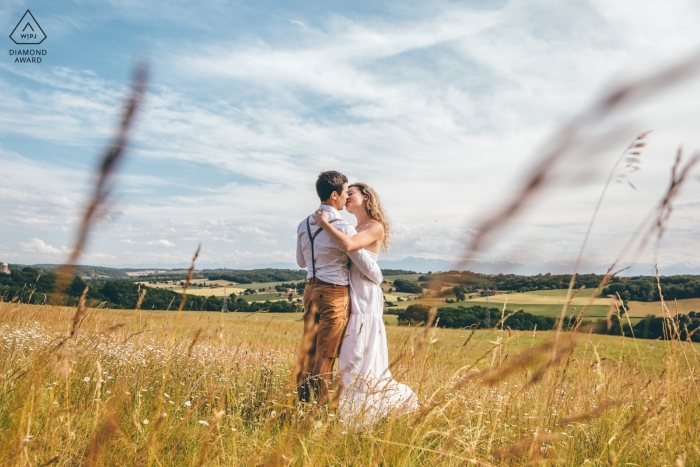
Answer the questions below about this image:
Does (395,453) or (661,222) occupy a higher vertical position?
(661,222)

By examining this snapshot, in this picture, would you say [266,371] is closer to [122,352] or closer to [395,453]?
[122,352]

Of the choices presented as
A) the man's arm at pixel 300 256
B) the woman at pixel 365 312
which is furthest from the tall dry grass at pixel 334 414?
the man's arm at pixel 300 256

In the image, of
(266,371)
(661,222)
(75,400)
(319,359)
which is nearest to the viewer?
(661,222)

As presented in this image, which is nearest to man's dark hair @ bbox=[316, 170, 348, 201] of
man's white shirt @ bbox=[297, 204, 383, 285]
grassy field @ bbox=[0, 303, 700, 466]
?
man's white shirt @ bbox=[297, 204, 383, 285]

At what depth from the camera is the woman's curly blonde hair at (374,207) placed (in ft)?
15.7

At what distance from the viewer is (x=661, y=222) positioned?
1.10 m

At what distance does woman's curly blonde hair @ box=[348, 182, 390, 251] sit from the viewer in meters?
4.78

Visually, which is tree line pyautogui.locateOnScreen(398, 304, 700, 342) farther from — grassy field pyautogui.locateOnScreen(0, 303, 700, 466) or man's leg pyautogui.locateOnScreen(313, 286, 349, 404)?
man's leg pyautogui.locateOnScreen(313, 286, 349, 404)

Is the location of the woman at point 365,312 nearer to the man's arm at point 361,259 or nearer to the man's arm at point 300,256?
the man's arm at point 361,259

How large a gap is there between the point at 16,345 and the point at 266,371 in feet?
8.11

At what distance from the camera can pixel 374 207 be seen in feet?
15.7

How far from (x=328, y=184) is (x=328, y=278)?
2.98ft

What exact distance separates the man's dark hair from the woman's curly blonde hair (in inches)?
15.3

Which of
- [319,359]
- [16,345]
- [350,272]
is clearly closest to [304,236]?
[350,272]
